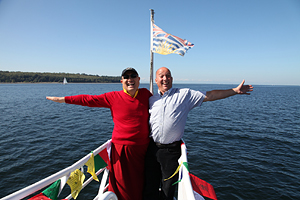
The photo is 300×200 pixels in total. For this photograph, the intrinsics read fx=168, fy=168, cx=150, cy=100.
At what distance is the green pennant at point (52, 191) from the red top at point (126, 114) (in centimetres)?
113

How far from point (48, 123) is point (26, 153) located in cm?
772

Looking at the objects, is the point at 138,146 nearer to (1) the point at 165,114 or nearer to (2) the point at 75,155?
(1) the point at 165,114

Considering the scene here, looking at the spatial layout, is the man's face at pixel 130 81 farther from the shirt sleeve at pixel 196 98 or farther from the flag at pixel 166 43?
the flag at pixel 166 43

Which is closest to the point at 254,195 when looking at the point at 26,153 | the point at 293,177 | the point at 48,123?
the point at 293,177

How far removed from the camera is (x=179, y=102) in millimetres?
3170

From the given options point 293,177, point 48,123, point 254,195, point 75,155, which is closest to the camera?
point 254,195

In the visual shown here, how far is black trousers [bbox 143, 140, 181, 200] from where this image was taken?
317 centimetres

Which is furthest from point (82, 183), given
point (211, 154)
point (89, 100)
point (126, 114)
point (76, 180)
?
point (211, 154)

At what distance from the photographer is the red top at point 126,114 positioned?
120 inches

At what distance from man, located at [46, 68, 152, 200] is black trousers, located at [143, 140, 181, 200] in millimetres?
118

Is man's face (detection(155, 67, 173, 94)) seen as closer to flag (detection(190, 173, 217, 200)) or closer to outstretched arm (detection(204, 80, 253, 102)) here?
outstretched arm (detection(204, 80, 253, 102))

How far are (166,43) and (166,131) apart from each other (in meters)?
4.24

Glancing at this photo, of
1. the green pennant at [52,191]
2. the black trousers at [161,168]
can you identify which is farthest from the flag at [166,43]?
the green pennant at [52,191]

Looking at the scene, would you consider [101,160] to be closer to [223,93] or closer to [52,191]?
[52,191]
